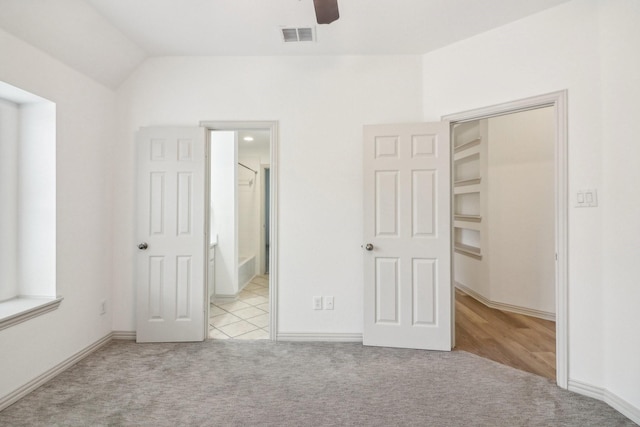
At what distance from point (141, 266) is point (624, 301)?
3.59m

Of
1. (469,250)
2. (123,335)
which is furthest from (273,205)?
(469,250)

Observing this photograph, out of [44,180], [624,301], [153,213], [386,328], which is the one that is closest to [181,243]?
[153,213]

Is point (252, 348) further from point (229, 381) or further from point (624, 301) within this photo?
point (624, 301)

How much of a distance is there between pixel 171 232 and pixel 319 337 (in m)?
1.68

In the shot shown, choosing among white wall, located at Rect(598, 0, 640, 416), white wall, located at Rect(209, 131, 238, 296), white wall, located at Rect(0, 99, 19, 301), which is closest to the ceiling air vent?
white wall, located at Rect(209, 131, 238, 296)

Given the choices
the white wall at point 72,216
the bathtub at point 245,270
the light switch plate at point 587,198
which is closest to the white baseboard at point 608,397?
the light switch plate at point 587,198

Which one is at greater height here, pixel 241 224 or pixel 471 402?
pixel 241 224

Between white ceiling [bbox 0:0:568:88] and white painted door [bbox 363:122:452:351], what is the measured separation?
75 cm

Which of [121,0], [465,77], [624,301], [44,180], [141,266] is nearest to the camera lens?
[624,301]

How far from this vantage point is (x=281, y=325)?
2.76 meters

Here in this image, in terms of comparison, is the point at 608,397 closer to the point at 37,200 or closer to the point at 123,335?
the point at 123,335

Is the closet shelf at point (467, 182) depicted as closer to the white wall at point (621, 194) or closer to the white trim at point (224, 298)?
the white wall at point (621, 194)

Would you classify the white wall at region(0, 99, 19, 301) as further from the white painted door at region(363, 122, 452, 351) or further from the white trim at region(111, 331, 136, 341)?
the white painted door at region(363, 122, 452, 351)

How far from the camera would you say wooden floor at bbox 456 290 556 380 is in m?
2.37
